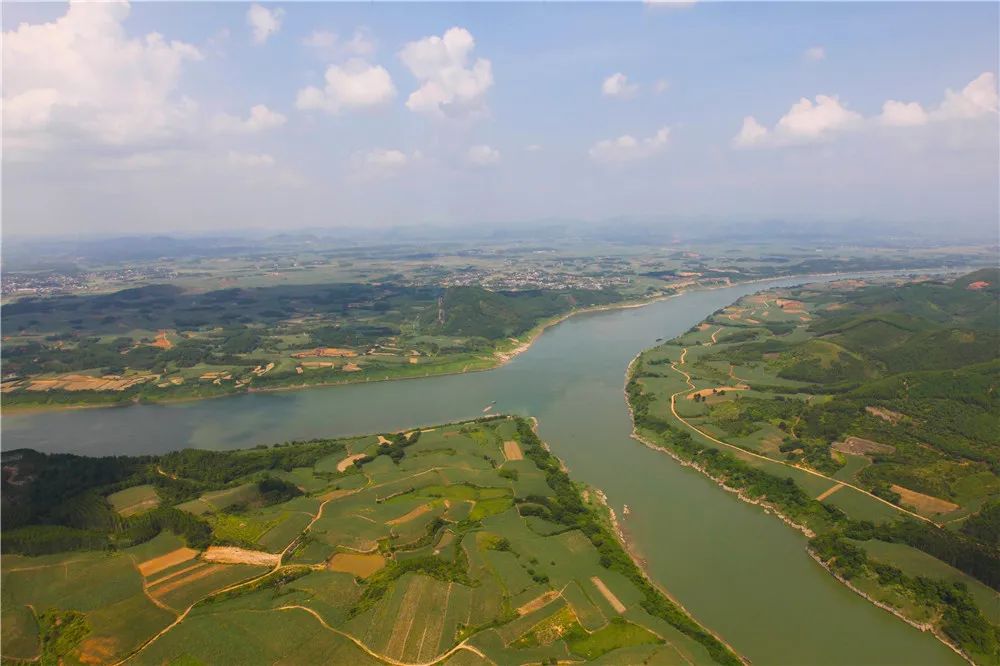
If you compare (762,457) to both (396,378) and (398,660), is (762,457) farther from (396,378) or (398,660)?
(396,378)

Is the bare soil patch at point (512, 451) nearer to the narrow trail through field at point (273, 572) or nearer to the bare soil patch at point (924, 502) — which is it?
the narrow trail through field at point (273, 572)

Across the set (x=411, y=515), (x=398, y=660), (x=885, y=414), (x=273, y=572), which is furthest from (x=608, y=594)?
(x=885, y=414)

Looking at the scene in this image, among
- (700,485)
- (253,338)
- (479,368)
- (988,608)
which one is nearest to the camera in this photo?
(988,608)

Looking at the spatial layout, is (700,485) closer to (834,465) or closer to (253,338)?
(834,465)

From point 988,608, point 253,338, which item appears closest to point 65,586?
point 988,608

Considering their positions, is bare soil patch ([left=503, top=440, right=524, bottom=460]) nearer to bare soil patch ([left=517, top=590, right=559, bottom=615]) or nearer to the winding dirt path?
bare soil patch ([left=517, top=590, right=559, bottom=615])

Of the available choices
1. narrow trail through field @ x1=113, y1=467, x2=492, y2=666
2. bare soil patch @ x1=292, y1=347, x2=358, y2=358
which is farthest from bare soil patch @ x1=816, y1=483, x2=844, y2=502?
bare soil patch @ x1=292, y1=347, x2=358, y2=358
